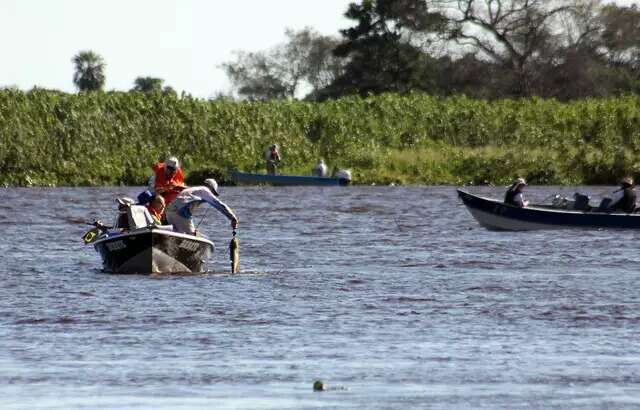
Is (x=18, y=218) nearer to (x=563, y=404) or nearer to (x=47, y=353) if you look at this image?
(x=47, y=353)

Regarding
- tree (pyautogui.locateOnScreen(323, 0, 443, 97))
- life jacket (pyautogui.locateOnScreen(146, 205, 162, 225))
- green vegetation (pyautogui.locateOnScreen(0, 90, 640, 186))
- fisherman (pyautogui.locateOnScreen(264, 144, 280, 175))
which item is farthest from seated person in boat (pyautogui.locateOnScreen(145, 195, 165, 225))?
tree (pyautogui.locateOnScreen(323, 0, 443, 97))

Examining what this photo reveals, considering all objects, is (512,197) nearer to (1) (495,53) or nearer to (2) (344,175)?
(2) (344,175)

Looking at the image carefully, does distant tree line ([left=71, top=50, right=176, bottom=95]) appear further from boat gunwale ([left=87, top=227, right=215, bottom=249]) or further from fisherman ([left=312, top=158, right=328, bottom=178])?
boat gunwale ([left=87, top=227, right=215, bottom=249])

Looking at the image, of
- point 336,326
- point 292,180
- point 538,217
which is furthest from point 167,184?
point 292,180

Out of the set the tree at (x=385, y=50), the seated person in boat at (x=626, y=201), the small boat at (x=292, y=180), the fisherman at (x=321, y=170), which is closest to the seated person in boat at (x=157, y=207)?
the seated person in boat at (x=626, y=201)

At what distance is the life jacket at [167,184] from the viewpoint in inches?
1203

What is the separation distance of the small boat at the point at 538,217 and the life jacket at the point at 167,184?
44.2ft

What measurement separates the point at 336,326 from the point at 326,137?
57.0 meters

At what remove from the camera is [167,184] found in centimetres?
3075

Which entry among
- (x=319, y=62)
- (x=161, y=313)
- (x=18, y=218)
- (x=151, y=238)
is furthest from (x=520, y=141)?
(x=319, y=62)

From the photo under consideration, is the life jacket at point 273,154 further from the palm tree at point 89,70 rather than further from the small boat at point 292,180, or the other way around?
the palm tree at point 89,70

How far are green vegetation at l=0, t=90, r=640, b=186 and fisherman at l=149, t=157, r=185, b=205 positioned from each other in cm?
4297

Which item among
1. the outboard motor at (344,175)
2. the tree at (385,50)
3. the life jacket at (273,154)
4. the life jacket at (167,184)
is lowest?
the outboard motor at (344,175)

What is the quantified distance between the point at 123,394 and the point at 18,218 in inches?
1277
